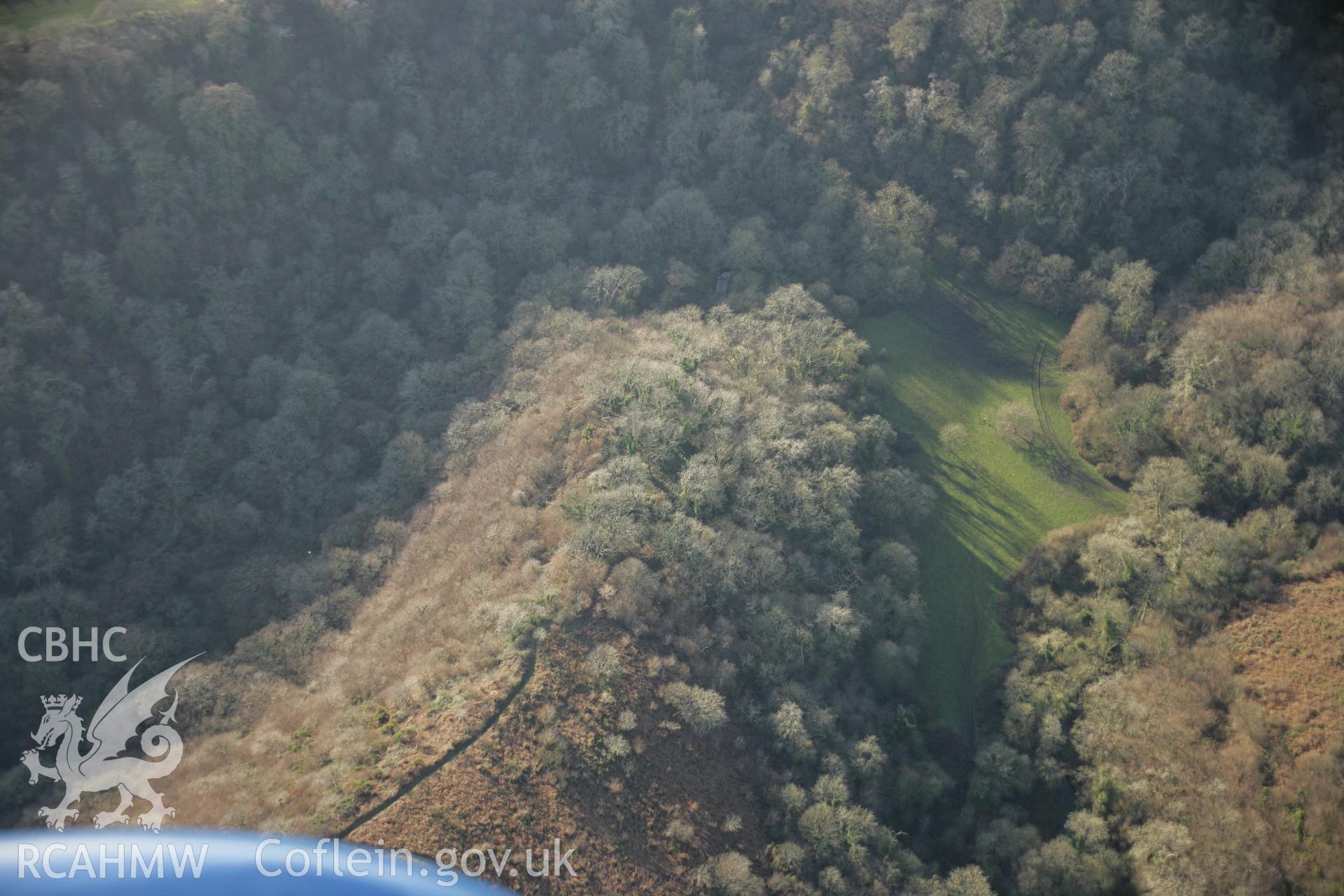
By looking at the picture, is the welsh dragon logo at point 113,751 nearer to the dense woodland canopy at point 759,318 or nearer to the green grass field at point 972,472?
the dense woodland canopy at point 759,318

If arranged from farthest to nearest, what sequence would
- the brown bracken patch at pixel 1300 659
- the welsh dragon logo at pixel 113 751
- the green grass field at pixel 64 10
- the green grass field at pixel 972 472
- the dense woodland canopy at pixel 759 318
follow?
the green grass field at pixel 64 10 → the green grass field at pixel 972 472 → the dense woodland canopy at pixel 759 318 → the brown bracken patch at pixel 1300 659 → the welsh dragon logo at pixel 113 751

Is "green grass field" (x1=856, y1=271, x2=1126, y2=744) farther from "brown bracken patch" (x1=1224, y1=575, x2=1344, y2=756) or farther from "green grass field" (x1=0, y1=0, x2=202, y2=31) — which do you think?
"green grass field" (x1=0, y1=0, x2=202, y2=31)

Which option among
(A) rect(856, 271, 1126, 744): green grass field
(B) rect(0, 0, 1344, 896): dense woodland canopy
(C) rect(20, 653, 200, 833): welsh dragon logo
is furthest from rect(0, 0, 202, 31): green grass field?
(A) rect(856, 271, 1126, 744): green grass field

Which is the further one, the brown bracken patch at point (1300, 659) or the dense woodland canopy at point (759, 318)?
the dense woodland canopy at point (759, 318)

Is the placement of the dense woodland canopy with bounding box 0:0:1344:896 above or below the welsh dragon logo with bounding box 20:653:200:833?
above

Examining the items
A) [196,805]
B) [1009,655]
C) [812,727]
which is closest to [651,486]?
[812,727]

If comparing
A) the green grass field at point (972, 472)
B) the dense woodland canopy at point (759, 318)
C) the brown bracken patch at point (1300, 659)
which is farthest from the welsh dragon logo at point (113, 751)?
the brown bracken patch at point (1300, 659)

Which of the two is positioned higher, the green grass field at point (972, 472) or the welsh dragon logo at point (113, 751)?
the green grass field at point (972, 472)

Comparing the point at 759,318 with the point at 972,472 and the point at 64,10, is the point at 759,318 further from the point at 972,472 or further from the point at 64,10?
the point at 64,10
